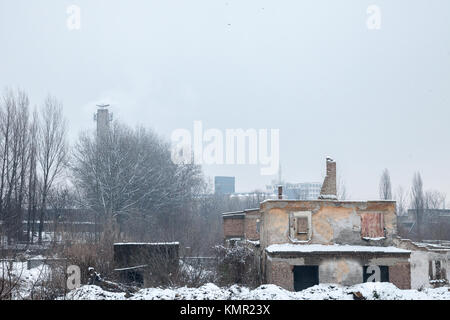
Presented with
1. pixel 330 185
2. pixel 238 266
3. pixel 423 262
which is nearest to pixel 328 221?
pixel 330 185

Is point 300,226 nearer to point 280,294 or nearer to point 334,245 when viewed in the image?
point 334,245

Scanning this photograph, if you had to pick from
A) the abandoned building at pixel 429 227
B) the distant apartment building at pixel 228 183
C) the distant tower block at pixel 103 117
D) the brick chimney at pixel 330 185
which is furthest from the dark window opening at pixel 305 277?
the distant apartment building at pixel 228 183

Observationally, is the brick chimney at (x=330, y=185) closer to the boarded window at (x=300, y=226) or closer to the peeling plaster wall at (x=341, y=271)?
the boarded window at (x=300, y=226)

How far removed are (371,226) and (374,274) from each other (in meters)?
2.02

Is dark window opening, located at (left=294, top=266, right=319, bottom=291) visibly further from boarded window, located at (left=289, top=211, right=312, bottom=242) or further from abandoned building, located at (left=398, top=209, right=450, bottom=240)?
abandoned building, located at (left=398, top=209, right=450, bottom=240)

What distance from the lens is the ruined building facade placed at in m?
18.7

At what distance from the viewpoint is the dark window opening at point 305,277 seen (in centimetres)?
1889

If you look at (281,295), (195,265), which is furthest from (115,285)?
(281,295)

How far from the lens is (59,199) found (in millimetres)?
43625

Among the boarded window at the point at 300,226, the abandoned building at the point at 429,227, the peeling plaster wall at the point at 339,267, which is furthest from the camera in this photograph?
the abandoned building at the point at 429,227

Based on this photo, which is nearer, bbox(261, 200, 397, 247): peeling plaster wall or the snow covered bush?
bbox(261, 200, 397, 247): peeling plaster wall

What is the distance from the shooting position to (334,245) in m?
19.4

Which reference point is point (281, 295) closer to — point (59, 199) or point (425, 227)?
point (59, 199)

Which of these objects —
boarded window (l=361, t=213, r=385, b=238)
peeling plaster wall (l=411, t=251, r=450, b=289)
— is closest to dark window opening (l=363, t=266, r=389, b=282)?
boarded window (l=361, t=213, r=385, b=238)
